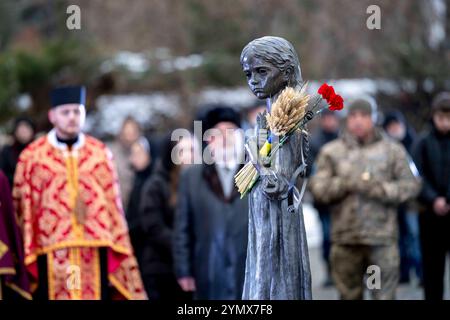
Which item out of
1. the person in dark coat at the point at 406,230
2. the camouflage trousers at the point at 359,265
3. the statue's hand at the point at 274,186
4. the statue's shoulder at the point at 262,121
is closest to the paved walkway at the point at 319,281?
the person in dark coat at the point at 406,230

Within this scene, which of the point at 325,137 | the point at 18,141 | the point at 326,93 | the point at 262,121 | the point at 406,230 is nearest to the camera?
the point at 326,93

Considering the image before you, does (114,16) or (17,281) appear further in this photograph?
(114,16)

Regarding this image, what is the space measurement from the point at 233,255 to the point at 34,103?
619 inches

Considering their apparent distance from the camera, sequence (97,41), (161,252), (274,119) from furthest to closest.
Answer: (97,41) → (161,252) → (274,119)

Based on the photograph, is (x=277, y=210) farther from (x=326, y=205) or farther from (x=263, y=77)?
(x=326, y=205)

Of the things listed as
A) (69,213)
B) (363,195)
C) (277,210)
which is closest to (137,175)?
(363,195)

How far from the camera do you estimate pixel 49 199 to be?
1040 cm

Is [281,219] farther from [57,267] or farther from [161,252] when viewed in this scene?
[161,252]

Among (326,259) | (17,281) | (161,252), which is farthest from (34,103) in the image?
(17,281)

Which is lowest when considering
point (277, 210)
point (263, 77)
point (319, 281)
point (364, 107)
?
point (319, 281)

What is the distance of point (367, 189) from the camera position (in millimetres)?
11547

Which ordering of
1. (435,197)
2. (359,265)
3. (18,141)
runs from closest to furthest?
(359,265) → (435,197) → (18,141)

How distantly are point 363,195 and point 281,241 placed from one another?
4547 mm

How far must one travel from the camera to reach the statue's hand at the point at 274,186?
7.02 m
